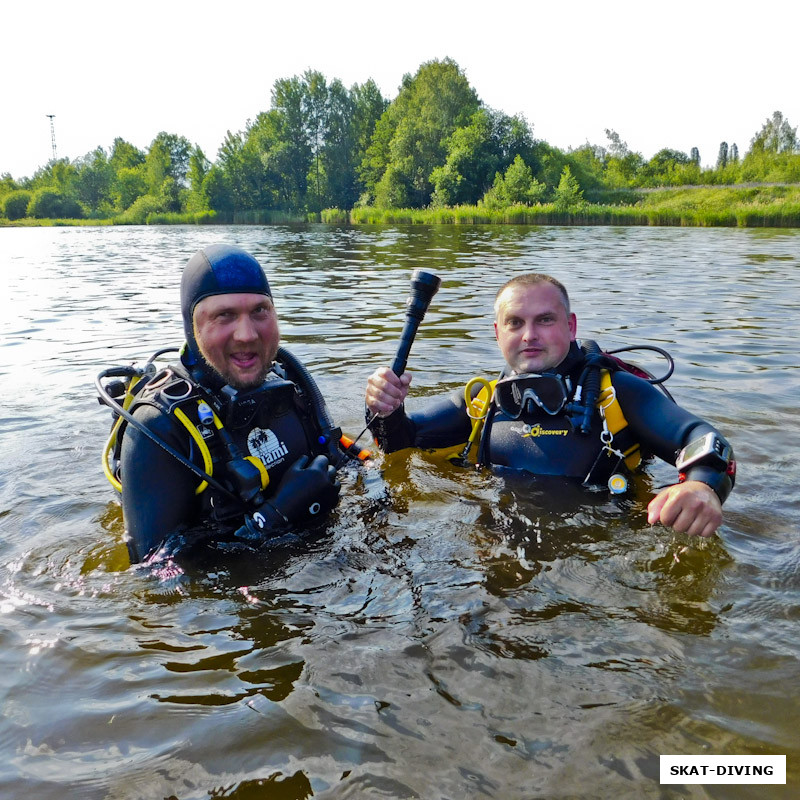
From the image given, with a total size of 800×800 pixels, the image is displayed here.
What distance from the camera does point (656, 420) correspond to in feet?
11.9

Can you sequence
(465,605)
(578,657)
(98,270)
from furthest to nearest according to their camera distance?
1. (98,270)
2. (465,605)
3. (578,657)

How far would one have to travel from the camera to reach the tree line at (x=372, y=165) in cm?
5503

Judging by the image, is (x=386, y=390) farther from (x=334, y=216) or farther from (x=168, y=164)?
(x=168, y=164)

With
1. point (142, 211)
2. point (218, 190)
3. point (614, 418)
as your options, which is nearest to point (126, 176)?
point (142, 211)

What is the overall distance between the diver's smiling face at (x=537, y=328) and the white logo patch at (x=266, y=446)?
56.7 inches

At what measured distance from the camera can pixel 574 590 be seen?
9.90ft

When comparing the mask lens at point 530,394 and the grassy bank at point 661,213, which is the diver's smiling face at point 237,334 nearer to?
the mask lens at point 530,394

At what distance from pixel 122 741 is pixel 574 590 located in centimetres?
187

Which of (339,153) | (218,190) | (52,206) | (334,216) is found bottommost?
(334,216)

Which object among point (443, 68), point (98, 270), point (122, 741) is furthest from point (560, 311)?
point (443, 68)

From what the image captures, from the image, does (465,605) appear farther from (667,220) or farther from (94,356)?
(667,220)

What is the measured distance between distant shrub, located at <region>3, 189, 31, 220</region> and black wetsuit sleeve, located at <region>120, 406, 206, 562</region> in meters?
97.4

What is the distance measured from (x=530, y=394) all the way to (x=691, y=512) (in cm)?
133

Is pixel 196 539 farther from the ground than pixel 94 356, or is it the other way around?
pixel 94 356
